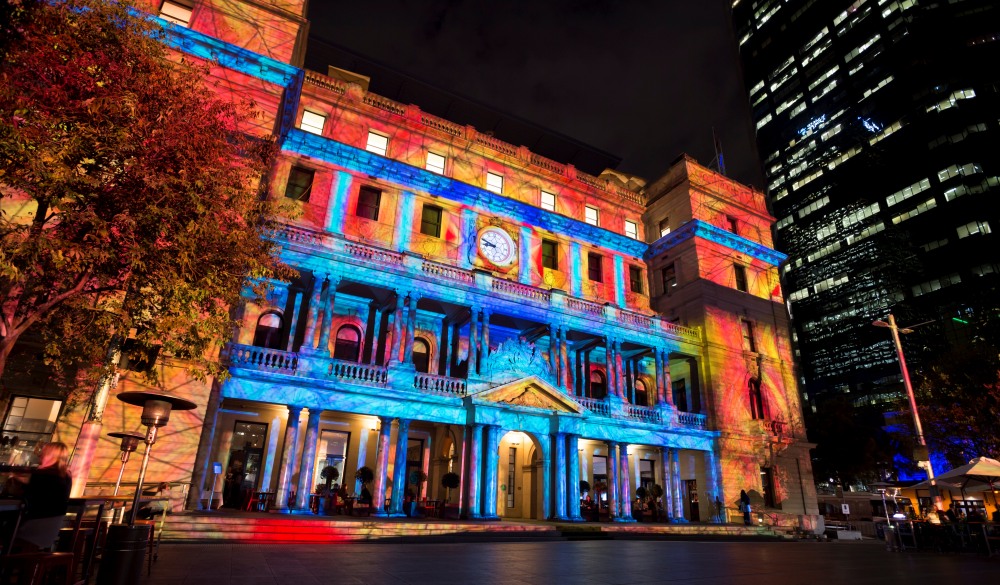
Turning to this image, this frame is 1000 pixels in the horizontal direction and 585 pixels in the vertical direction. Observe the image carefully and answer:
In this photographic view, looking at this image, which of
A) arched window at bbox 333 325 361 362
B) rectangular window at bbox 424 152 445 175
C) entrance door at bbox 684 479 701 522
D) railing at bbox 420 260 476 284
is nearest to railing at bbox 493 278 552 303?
railing at bbox 420 260 476 284

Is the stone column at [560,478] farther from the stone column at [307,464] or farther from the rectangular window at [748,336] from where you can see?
the rectangular window at [748,336]

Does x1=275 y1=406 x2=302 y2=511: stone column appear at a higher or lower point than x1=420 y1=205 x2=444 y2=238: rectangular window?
lower

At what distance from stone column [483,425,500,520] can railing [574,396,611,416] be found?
16.5 ft

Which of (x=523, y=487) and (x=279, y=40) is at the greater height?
(x=279, y=40)

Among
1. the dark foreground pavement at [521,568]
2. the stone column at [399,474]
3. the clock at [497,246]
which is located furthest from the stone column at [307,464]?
the clock at [497,246]

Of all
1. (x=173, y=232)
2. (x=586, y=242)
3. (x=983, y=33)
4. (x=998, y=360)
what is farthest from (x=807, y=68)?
(x=173, y=232)

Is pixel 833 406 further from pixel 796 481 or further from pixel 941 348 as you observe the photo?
pixel 941 348

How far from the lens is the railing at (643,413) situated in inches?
1003

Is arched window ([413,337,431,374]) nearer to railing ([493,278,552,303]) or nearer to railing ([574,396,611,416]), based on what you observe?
railing ([493,278,552,303])

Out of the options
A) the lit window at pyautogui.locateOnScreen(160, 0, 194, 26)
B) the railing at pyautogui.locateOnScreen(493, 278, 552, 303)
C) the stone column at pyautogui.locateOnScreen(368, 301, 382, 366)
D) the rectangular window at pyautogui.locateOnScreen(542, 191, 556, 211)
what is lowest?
the stone column at pyautogui.locateOnScreen(368, 301, 382, 366)

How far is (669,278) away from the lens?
1283 inches

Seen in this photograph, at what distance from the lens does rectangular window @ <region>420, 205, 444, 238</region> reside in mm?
26531

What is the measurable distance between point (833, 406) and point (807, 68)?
3473 inches

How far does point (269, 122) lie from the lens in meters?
22.3
